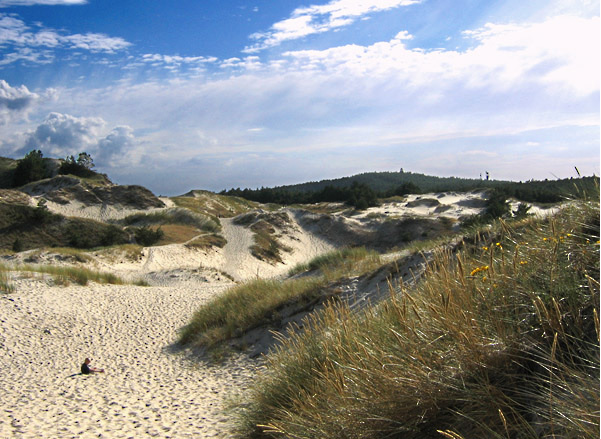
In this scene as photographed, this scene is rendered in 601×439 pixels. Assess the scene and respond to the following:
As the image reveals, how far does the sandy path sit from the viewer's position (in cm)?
646

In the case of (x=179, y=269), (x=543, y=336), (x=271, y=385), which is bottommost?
(x=179, y=269)

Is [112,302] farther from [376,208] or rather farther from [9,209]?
[376,208]

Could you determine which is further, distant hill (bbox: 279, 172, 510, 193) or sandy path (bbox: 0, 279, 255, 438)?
distant hill (bbox: 279, 172, 510, 193)

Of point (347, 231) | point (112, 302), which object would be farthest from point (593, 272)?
point (347, 231)

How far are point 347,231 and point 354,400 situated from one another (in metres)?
37.5

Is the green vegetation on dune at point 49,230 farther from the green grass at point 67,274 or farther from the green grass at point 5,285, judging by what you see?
the green grass at point 5,285

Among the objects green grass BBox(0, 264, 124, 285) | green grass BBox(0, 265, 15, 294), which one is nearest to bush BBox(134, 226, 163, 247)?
green grass BBox(0, 264, 124, 285)

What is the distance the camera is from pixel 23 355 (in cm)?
1070

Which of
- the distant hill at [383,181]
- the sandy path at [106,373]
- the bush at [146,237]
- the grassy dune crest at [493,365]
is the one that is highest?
the distant hill at [383,181]

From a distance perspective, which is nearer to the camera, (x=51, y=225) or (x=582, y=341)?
(x=582, y=341)

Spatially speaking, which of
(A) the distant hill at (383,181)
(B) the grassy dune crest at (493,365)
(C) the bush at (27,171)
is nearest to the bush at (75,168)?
(C) the bush at (27,171)

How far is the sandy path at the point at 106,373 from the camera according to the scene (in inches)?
254

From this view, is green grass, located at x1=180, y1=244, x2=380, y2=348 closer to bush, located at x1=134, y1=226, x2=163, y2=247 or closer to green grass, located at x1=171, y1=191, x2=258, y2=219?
bush, located at x1=134, y1=226, x2=163, y2=247

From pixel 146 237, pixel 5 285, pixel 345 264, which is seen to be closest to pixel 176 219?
pixel 146 237
